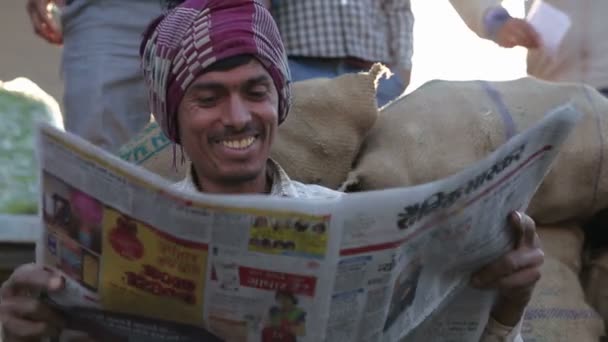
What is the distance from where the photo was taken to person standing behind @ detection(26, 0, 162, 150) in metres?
2.17

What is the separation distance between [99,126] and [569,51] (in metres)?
1.07

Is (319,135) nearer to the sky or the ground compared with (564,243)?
nearer to the sky

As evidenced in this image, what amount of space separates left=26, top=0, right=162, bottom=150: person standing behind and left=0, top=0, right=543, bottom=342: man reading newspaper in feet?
2.19

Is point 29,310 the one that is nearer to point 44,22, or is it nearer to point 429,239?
point 429,239

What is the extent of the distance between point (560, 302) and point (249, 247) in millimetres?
1066

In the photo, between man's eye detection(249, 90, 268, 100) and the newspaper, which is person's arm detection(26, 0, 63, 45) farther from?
the newspaper

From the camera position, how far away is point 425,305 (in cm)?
125

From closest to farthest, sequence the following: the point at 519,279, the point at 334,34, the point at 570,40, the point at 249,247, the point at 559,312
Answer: the point at 249,247 < the point at 519,279 < the point at 559,312 < the point at 334,34 < the point at 570,40

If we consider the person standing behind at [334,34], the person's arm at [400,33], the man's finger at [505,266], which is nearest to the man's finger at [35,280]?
the man's finger at [505,266]

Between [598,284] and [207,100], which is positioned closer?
[207,100]

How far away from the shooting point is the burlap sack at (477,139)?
199 cm

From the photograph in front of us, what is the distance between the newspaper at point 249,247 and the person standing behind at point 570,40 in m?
1.20

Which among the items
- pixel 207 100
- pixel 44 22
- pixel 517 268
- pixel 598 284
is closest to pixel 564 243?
pixel 598 284

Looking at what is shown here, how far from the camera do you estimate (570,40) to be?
7.77 ft
